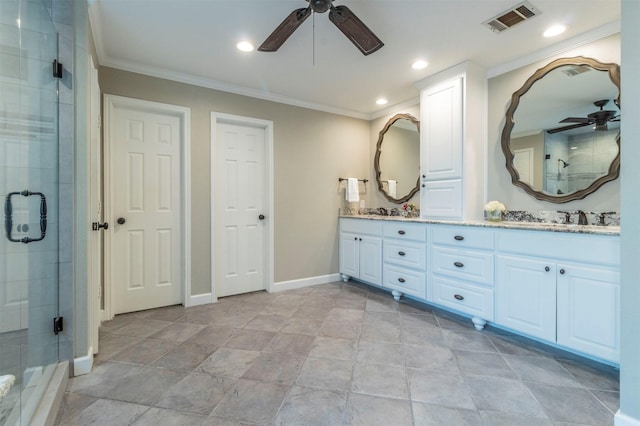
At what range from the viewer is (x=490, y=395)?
5.40 ft

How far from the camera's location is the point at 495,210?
8.91 feet

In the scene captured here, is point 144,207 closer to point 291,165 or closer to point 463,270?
point 291,165

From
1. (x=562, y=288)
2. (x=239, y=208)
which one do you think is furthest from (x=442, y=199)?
(x=239, y=208)

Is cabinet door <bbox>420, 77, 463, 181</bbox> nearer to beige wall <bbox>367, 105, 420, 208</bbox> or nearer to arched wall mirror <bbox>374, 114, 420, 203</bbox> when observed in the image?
arched wall mirror <bbox>374, 114, 420, 203</bbox>

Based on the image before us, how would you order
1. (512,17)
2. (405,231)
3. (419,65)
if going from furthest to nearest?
(405,231)
(419,65)
(512,17)

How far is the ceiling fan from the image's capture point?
1722 millimetres

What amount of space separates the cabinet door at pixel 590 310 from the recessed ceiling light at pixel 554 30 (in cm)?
180

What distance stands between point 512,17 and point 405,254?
219 cm

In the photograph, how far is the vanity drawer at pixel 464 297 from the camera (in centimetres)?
246

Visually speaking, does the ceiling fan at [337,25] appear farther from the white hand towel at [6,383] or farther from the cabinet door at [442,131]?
the white hand towel at [6,383]

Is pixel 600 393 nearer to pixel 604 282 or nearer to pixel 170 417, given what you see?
pixel 604 282

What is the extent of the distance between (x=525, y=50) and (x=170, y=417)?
3730 mm

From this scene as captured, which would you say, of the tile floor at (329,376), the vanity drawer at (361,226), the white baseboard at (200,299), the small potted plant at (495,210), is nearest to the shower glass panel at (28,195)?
the tile floor at (329,376)

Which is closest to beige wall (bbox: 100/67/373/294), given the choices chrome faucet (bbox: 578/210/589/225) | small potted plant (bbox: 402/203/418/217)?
small potted plant (bbox: 402/203/418/217)
